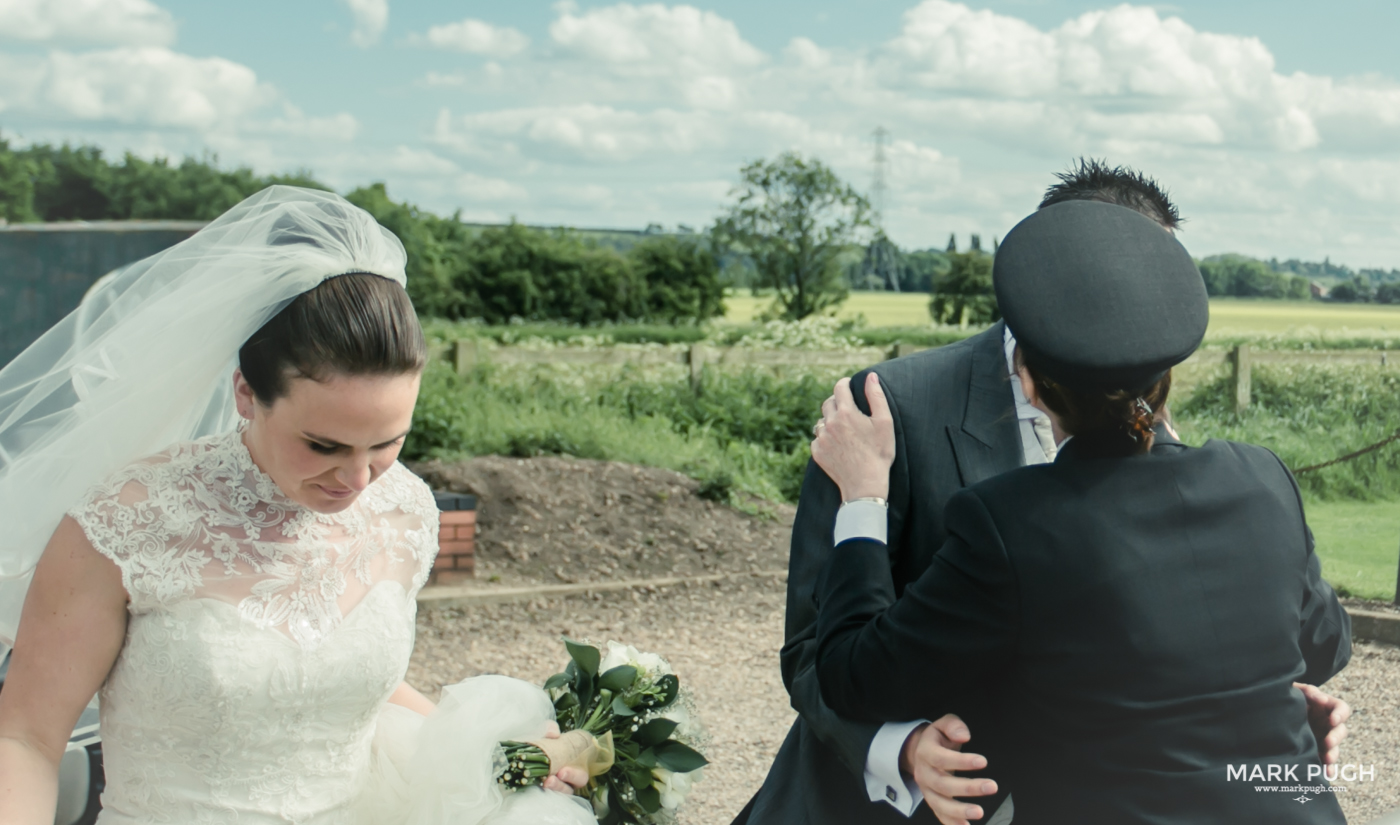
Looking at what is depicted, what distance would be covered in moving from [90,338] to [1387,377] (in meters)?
9.34

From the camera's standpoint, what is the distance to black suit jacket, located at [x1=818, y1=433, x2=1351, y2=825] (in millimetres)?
1459

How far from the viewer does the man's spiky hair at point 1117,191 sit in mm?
2137

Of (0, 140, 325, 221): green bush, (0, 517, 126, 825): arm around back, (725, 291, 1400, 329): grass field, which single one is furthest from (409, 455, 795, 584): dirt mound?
(0, 140, 325, 221): green bush

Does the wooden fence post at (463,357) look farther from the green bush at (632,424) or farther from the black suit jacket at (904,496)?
the black suit jacket at (904,496)

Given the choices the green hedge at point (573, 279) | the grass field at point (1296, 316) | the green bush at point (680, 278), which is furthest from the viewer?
the green bush at point (680, 278)

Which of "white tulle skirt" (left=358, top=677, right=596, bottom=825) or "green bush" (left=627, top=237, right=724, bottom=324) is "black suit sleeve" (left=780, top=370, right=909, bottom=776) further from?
"green bush" (left=627, top=237, right=724, bottom=324)

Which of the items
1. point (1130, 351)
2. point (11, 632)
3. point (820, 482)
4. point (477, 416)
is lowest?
point (477, 416)

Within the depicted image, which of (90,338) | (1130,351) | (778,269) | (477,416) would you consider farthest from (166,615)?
(778,269)

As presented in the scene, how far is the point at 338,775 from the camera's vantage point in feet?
7.48

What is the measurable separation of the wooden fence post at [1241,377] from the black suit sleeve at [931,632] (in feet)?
29.0

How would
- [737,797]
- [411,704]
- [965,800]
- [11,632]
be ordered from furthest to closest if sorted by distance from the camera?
[737,797], [411,704], [11,632], [965,800]

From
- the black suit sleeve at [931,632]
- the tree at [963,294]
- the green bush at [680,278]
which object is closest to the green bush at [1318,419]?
the black suit sleeve at [931,632]

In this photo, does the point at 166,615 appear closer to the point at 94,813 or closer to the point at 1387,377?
the point at 94,813

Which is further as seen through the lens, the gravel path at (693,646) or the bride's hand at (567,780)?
the gravel path at (693,646)
